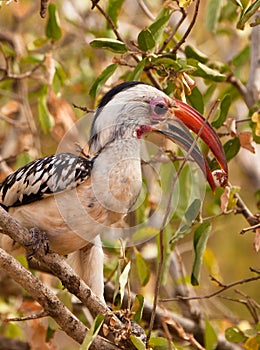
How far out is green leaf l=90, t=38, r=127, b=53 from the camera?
121 inches

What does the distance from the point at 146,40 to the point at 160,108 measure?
26 cm

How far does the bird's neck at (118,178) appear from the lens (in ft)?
9.83

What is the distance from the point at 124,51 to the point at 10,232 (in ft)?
2.91

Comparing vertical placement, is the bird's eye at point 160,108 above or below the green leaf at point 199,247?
above

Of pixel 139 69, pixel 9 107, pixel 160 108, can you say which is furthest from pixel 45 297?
pixel 9 107

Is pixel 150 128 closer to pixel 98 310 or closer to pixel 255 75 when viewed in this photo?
pixel 98 310

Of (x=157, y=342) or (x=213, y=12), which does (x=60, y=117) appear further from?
(x=157, y=342)

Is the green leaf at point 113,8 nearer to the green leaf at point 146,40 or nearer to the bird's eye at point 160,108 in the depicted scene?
the green leaf at point 146,40

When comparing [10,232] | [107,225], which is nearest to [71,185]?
[107,225]

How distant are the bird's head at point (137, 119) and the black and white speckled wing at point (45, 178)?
0.47 feet

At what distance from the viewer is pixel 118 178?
2.99m

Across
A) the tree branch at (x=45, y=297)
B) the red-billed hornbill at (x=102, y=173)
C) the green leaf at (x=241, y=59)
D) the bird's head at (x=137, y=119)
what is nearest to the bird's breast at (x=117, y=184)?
the red-billed hornbill at (x=102, y=173)

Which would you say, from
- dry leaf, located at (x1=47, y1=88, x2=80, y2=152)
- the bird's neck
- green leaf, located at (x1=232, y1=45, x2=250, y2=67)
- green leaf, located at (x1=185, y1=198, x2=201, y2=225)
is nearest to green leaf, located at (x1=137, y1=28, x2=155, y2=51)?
the bird's neck

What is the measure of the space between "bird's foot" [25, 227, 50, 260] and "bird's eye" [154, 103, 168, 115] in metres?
0.64
